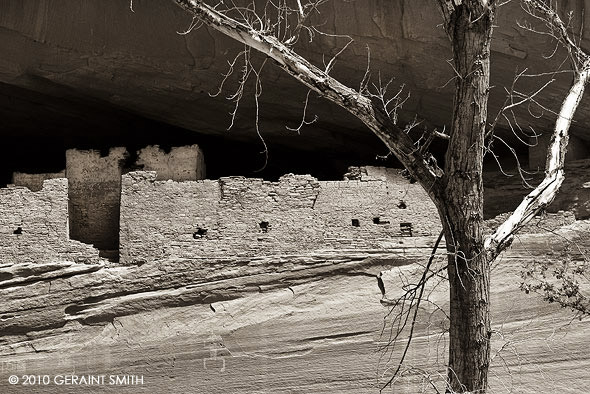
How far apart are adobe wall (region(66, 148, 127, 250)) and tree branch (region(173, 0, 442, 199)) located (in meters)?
6.82

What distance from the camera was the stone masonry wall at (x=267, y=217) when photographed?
36.7ft

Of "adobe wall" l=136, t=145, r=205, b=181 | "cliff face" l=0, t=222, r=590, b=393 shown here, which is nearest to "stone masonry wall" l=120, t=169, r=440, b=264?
"cliff face" l=0, t=222, r=590, b=393

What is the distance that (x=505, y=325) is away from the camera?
10633 millimetres

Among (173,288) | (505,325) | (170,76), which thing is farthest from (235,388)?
(170,76)

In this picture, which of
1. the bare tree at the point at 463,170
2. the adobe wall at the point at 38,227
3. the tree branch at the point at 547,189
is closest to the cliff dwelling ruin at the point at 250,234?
the adobe wall at the point at 38,227

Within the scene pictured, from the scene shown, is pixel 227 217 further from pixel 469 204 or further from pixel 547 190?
pixel 469 204

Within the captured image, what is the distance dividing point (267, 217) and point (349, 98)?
5919 millimetres

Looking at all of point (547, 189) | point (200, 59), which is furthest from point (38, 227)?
point (547, 189)

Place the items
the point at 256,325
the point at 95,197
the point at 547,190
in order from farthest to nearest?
1. the point at 95,197
2. the point at 256,325
3. the point at 547,190

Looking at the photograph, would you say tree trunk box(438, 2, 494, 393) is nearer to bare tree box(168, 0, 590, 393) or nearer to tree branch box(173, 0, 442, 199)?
bare tree box(168, 0, 590, 393)

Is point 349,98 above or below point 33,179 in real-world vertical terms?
above

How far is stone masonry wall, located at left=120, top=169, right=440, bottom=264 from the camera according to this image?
11.2m

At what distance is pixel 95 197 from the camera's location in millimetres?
12047

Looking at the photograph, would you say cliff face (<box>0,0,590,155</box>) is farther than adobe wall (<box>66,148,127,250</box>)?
No
